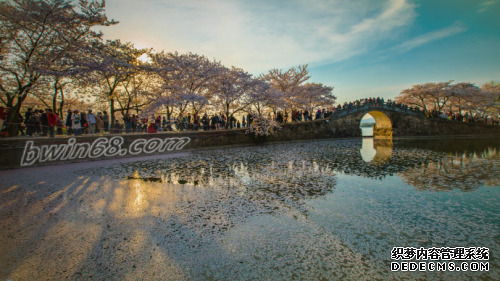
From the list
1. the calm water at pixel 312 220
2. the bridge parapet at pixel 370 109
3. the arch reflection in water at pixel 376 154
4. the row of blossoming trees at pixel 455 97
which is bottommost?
the calm water at pixel 312 220

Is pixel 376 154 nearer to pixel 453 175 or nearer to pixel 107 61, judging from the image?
pixel 453 175

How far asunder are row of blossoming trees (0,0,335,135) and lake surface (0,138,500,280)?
Result: 11.7 metres

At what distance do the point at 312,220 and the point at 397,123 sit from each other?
123 ft

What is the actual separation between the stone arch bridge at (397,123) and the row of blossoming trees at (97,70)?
11.8 m

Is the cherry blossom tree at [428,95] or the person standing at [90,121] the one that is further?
the cherry blossom tree at [428,95]

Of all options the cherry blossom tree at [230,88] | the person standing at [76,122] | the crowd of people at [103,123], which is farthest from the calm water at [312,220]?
the cherry blossom tree at [230,88]

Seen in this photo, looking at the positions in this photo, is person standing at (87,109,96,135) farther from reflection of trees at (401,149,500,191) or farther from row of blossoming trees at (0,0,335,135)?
reflection of trees at (401,149,500,191)

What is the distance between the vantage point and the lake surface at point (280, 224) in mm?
3043

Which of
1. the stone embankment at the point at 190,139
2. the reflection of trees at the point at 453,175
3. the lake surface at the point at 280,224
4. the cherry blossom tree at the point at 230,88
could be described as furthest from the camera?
the cherry blossom tree at the point at 230,88

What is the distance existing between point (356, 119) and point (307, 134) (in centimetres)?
960

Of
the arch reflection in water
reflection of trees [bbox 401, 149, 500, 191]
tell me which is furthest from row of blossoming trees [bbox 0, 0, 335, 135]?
reflection of trees [bbox 401, 149, 500, 191]

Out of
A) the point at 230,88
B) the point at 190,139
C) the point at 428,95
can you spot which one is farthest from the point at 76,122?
the point at 428,95

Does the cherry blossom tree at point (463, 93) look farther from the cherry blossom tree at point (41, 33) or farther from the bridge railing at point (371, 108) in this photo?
the cherry blossom tree at point (41, 33)

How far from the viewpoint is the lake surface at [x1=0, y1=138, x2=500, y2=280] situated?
304 cm
